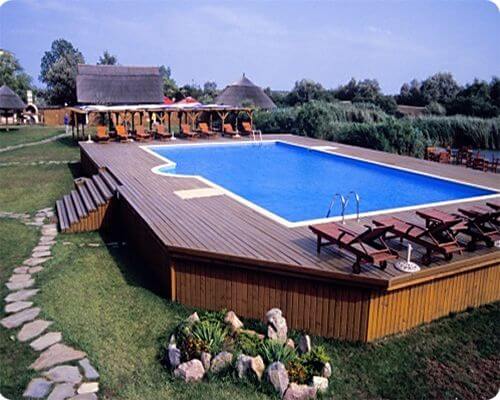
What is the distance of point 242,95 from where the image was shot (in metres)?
30.3

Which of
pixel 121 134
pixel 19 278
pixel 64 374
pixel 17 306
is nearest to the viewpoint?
pixel 64 374

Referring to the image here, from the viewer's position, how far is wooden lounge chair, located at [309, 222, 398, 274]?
15.7 ft

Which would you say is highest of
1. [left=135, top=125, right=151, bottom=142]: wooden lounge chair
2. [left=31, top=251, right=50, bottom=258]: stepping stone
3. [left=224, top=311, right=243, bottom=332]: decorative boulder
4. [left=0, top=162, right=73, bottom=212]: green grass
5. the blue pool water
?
[left=135, top=125, right=151, bottom=142]: wooden lounge chair

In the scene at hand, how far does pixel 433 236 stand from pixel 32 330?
4544 mm

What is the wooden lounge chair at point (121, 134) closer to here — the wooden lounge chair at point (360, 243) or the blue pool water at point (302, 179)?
the blue pool water at point (302, 179)

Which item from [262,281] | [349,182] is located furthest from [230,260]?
[349,182]

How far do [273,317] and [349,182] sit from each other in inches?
284

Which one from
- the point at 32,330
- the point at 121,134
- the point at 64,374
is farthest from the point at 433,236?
the point at 121,134

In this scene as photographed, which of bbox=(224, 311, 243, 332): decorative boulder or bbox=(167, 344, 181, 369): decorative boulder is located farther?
bbox=(224, 311, 243, 332): decorative boulder

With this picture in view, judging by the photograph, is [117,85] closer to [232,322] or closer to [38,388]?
[232,322]

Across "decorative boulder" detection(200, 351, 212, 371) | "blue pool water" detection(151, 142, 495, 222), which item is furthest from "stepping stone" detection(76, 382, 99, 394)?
"blue pool water" detection(151, 142, 495, 222)

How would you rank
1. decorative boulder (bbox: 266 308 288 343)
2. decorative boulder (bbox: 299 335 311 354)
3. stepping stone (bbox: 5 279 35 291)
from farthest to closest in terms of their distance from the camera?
stepping stone (bbox: 5 279 35 291)
decorative boulder (bbox: 266 308 288 343)
decorative boulder (bbox: 299 335 311 354)

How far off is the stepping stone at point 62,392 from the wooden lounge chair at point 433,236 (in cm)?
356

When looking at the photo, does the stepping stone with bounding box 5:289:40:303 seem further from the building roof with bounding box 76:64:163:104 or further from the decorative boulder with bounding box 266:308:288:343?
the building roof with bounding box 76:64:163:104
